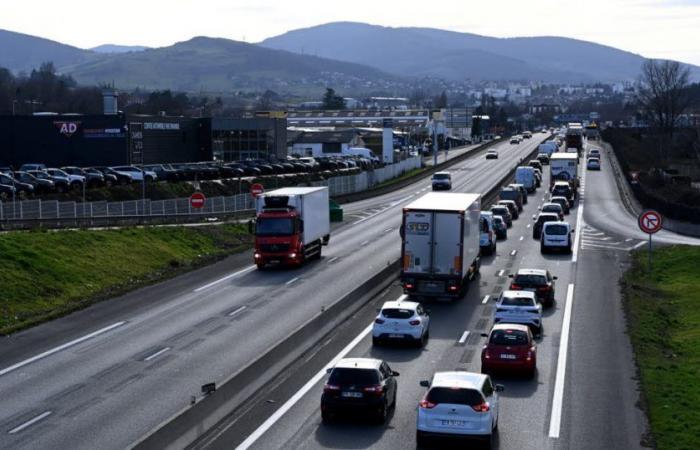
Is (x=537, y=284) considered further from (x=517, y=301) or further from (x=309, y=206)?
(x=309, y=206)

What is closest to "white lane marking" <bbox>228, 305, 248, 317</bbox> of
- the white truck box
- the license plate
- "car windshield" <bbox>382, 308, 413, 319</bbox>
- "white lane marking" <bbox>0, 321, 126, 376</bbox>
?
"white lane marking" <bbox>0, 321, 126, 376</bbox>

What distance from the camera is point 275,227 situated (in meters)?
48.6

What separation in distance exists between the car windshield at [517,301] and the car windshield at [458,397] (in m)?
13.3

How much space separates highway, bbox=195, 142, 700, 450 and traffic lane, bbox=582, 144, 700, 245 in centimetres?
1586

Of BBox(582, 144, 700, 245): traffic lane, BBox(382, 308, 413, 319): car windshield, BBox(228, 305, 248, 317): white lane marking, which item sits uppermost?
BBox(382, 308, 413, 319): car windshield

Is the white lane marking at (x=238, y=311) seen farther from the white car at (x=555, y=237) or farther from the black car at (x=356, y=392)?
the white car at (x=555, y=237)

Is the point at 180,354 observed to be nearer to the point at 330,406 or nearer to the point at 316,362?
the point at 316,362

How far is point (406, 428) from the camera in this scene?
2308 centimetres

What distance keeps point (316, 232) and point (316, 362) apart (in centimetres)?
2257

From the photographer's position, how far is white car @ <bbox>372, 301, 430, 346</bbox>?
104 feet

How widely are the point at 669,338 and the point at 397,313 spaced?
8982mm

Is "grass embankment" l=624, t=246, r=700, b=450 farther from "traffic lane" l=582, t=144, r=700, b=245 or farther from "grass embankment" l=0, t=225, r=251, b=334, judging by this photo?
"grass embankment" l=0, t=225, r=251, b=334

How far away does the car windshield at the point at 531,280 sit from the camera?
39062mm

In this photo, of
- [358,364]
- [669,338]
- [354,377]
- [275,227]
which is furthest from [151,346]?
[275,227]
